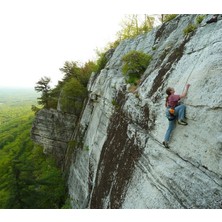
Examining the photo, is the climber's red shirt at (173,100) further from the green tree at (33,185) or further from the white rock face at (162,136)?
the green tree at (33,185)

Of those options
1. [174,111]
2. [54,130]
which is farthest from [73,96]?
[174,111]

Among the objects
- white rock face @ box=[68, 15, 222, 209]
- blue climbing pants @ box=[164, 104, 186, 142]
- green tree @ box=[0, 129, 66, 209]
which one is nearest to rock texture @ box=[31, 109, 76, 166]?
green tree @ box=[0, 129, 66, 209]

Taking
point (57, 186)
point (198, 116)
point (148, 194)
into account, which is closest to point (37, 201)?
point (57, 186)

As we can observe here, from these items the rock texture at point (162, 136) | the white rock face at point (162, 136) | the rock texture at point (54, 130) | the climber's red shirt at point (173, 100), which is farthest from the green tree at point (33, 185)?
the climber's red shirt at point (173, 100)

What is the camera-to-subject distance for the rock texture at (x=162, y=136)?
22.2 ft

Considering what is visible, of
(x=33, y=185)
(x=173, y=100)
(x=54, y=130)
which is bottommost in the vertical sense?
(x=33, y=185)

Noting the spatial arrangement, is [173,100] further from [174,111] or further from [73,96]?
[73,96]

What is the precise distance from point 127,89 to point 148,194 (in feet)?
23.4

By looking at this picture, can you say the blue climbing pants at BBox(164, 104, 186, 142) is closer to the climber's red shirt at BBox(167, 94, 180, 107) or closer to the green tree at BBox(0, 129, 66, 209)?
the climber's red shirt at BBox(167, 94, 180, 107)

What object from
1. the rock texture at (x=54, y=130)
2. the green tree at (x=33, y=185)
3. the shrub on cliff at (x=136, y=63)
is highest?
the shrub on cliff at (x=136, y=63)

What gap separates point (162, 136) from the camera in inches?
356

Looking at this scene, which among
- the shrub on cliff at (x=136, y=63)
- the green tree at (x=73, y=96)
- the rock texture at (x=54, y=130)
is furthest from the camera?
the rock texture at (x=54, y=130)

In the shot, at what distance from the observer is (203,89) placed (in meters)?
7.44

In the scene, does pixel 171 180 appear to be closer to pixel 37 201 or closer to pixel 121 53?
pixel 121 53
